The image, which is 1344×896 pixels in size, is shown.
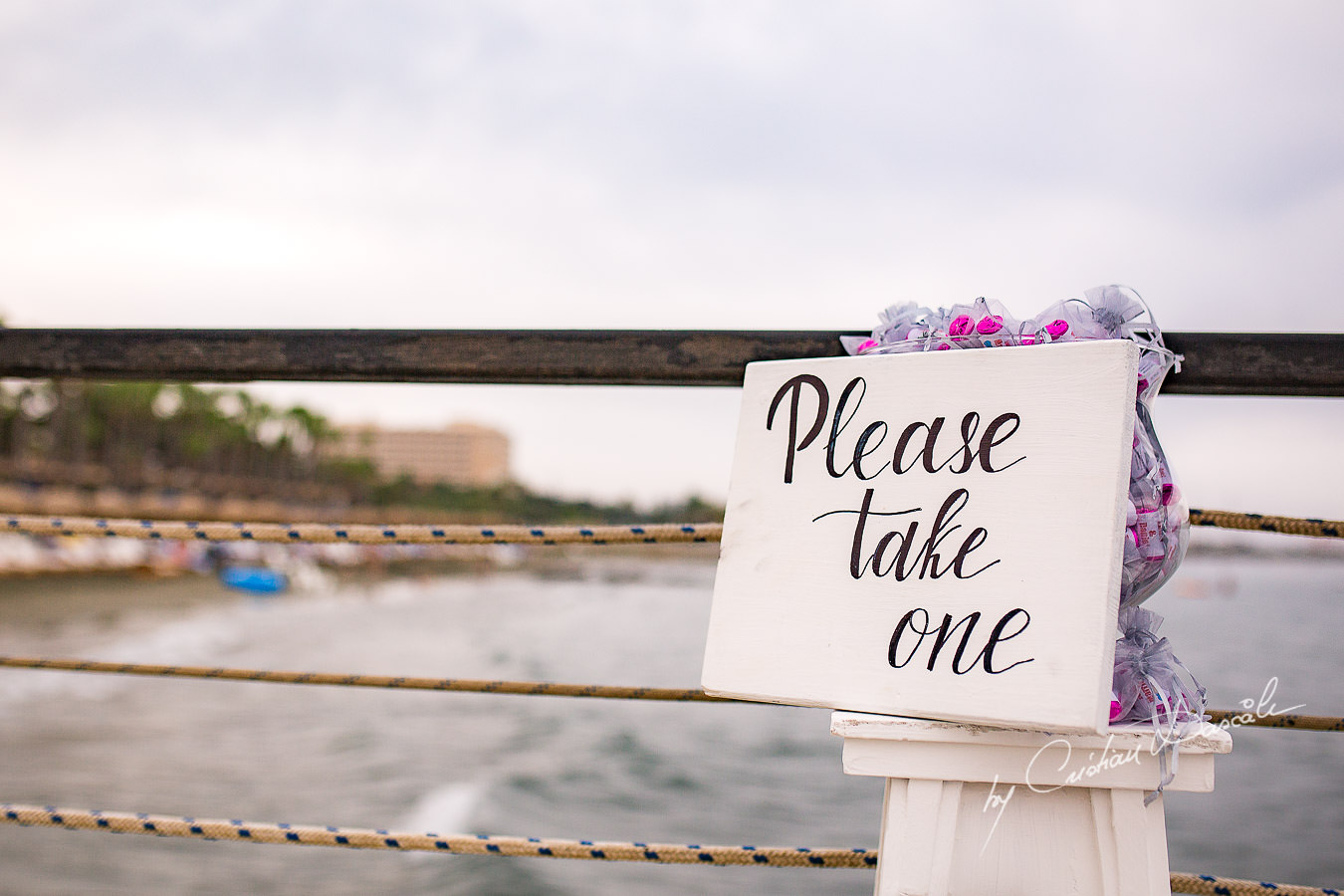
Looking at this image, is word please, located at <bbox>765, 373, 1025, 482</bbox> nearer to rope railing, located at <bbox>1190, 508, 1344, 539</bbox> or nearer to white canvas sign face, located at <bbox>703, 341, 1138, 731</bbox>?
white canvas sign face, located at <bbox>703, 341, 1138, 731</bbox>

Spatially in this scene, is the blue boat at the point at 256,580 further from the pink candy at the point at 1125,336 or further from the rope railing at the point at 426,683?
the pink candy at the point at 1125,336

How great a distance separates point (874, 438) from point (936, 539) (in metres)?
0.12

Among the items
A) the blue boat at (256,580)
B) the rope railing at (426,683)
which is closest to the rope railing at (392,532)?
the rope railing at (426,683)

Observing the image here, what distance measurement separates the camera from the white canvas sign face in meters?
0.76

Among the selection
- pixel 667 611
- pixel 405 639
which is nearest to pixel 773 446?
pixel 405 639

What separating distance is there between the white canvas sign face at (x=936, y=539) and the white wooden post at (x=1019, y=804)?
3 cm

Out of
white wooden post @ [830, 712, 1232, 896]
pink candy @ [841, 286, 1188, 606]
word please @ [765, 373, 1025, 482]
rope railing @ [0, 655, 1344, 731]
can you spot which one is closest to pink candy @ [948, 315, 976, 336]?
pink candy @ [841, 286, 1188, 606]

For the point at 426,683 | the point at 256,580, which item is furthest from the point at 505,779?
the point at 256,580

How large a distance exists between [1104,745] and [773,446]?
41 cm

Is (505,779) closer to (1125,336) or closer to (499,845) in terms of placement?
(499,845)

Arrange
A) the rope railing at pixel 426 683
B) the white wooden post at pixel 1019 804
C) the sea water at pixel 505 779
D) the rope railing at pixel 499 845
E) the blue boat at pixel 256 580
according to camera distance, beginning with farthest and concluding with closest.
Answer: the blue boat at pixel 256 580
the sea water at pixel 505 779
the rope railing at pixel 426 683
the rope railing at pixel 499 845
the white wooden post at pixel 1019 804

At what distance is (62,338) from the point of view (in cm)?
136

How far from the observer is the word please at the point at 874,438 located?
0.83 m

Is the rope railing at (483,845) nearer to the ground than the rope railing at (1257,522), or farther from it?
nearer to the ground
